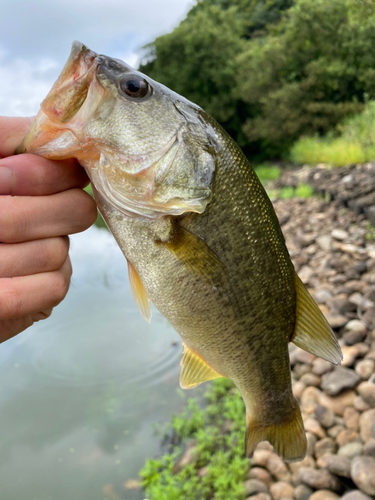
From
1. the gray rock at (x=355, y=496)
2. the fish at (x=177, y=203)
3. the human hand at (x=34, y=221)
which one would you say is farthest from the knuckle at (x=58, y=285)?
the gray rock at (x=355, y=496)

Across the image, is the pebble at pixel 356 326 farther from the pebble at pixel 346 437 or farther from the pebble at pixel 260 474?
the pebble at pixel 260 474

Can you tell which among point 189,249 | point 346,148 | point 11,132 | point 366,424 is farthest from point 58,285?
point 346,148

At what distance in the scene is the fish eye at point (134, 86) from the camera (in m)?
1.20

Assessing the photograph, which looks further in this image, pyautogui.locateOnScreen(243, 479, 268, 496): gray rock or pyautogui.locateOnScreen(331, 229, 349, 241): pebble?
pyautogui.locateOnScreen(331, 229, 349, 241): pebble

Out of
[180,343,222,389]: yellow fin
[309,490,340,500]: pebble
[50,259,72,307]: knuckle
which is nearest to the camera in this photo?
[50,259,72,307]: knuckle

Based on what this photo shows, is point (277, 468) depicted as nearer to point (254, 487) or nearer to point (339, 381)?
point (254, 487)

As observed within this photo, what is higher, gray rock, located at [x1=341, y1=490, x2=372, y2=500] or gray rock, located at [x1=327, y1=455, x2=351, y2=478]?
gray rock, located at [x1=341, y1=490, x2=372, y2=500]

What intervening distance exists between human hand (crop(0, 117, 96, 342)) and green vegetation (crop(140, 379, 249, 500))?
7.70 feet

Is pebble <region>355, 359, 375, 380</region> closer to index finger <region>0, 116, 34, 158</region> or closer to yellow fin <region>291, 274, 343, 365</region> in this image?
yellow fin <region>291, 274, 343, 365</region>

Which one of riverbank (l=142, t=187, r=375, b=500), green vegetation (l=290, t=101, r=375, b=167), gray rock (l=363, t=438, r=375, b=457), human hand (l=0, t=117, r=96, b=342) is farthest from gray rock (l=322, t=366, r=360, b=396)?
green vegetation (l=290, t=101, r=375, b=167)

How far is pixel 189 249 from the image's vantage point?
1.24 metres

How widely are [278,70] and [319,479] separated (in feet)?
61.6

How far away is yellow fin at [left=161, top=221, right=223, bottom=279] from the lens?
124 centimetres

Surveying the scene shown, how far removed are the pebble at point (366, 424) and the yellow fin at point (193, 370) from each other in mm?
1732
